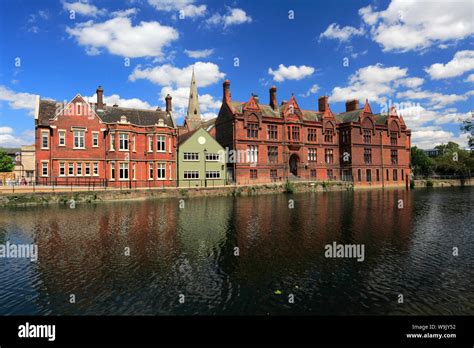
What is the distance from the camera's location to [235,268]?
1200 centimetres

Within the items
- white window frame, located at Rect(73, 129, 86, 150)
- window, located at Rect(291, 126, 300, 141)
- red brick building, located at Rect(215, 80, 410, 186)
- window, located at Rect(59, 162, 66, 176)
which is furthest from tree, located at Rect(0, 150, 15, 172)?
window, located at Rect(291, 126, 300, 141)

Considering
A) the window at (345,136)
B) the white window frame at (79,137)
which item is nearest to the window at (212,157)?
the white window frame at (79,137)

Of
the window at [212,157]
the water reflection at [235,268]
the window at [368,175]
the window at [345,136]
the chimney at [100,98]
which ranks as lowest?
the water reflection at [235,268]

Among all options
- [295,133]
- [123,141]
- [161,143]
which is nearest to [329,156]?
[295,133]

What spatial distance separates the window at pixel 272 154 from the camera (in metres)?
55.7

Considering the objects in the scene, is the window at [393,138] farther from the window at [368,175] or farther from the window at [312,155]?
the window at [312,155]

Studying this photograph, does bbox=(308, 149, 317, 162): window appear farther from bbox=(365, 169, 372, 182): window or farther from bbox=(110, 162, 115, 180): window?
bbox=(110, 162, 115, 180): window

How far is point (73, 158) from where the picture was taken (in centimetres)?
4078

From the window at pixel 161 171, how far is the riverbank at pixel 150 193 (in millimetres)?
6272

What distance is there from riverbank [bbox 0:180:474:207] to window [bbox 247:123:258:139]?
35.8 ft

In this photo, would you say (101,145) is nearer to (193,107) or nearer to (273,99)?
(273,99)

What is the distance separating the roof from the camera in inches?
1634

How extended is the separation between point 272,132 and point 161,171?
2239 centimetres

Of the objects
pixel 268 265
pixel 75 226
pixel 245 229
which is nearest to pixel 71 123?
pixel 75 226
